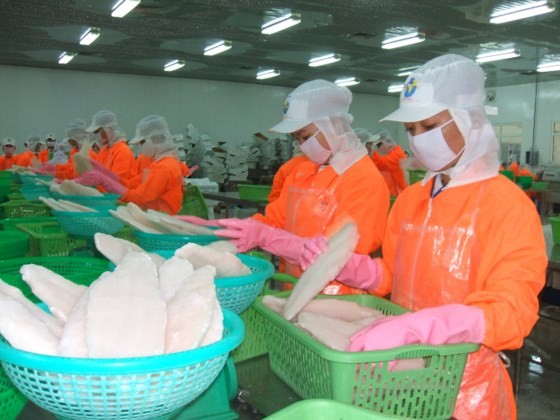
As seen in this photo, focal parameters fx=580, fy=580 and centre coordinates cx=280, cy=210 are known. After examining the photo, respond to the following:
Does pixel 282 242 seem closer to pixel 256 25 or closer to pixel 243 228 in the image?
pixel 243 228

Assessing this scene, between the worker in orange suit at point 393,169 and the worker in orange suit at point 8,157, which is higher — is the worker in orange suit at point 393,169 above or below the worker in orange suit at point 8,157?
below

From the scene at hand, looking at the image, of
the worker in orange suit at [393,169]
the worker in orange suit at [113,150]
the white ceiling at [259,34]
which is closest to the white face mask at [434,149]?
the worker in orange suit at [113,150]

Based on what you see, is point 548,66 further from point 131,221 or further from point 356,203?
point 131,221

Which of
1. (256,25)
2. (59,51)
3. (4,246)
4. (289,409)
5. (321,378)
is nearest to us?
(289,409)

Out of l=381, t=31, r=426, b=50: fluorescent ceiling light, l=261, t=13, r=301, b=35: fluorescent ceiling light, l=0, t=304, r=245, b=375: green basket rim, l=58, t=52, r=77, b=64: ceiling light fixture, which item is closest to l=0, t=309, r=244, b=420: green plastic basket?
l=0, t=304, r=245, b=375: green basket rim

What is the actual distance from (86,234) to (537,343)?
11.4 ft

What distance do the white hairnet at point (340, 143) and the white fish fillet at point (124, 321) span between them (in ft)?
4.97

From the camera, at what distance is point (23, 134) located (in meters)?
12.6

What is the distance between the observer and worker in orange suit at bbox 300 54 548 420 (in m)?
1.21

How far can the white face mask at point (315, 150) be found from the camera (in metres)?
2.37

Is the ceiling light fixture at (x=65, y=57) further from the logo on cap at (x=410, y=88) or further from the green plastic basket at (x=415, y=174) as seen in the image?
the logo on cap at (x=410, y=88)

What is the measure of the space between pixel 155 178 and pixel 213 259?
9.91 feet

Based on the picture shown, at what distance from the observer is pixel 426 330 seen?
1.17 metres

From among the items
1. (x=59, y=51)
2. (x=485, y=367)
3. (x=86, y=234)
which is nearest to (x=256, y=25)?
(x=59, y=51)
